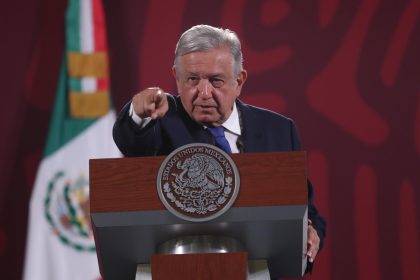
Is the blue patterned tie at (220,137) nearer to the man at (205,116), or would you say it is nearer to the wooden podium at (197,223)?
the man at (205,116)

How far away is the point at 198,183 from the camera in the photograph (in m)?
1.53

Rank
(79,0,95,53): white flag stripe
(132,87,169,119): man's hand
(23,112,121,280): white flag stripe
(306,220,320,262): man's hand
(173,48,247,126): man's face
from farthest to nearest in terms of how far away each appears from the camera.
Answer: (79,0,95,53): white flag stripe
(23,112,121,280): white flag stripe
(173,48,247,126): man's face
(306,220,320,262): man's hand
(132,87,169,119): man's hand

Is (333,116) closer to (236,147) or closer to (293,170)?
(236,147)

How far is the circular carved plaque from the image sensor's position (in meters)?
1.52

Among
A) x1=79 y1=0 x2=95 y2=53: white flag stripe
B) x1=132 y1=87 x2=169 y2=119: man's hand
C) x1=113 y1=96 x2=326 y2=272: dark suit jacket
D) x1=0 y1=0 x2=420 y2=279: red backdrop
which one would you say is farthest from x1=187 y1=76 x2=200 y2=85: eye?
x1=79 y1=0 x2=95 y2=53: white flag stripe

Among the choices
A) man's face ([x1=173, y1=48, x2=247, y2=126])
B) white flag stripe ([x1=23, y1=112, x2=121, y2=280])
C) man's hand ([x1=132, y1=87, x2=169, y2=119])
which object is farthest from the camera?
white flag stripe ([x1=23, y1=112, x2=121, y2=280])

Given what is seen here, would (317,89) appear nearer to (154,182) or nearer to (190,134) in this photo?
(190,134)

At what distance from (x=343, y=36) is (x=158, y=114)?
2.32m

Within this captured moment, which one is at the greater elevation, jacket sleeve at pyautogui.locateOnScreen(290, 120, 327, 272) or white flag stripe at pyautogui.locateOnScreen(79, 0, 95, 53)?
white flag stripe at pyautogui.locateOnScreen(79, 0, 95, 53)

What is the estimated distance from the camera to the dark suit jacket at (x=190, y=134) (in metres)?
1.78

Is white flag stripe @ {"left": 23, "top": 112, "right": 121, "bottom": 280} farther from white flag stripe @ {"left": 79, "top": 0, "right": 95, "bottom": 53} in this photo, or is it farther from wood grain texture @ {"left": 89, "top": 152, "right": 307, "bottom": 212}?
wood grain texture @ {"left": 89, "top": 152, "right": 307, "bottom": 212}

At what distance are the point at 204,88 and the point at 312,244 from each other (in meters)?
0.42

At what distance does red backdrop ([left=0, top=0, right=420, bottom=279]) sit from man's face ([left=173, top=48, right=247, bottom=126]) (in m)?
1.85

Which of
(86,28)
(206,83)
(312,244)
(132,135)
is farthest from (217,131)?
(86,28)
